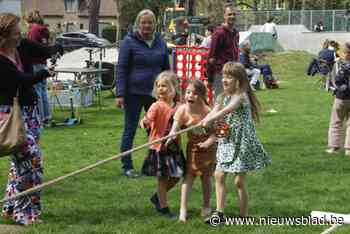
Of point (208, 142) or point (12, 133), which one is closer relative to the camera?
point (12, 133)

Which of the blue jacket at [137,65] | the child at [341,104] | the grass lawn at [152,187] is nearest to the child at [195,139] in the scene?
the grass lawn at [152,187]

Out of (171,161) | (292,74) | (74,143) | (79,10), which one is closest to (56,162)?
(74,143)

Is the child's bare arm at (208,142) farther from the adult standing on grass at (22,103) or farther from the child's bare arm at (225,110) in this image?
the adult standing on grass at (22,103)

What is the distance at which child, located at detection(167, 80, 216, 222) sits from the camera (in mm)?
6441

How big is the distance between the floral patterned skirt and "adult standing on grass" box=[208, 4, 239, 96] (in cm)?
470

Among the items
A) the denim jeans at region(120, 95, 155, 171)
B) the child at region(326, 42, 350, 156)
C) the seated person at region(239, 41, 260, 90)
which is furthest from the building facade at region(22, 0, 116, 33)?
the denim jeans at region(120, 95, 155, 171)

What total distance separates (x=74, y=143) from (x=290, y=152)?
10.9 ft

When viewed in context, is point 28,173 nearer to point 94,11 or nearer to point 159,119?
point 159,119

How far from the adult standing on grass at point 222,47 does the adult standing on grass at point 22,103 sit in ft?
14.4

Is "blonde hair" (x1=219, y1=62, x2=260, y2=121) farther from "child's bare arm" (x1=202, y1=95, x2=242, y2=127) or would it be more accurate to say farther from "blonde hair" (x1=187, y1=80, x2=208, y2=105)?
"blonde hair" (x1=187, y1=80, x2=208, y2=105)

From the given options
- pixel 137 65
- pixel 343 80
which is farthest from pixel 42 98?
pixel 343 80

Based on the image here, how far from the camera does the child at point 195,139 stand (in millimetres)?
6441

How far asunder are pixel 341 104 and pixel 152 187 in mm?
3446

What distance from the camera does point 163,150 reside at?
21.3 ft
